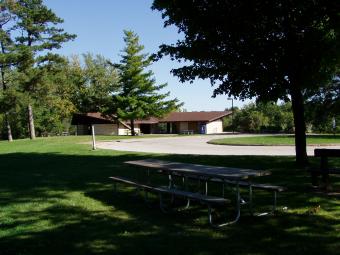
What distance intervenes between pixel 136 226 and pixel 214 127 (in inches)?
2571

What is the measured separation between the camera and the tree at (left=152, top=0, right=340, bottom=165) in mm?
11234

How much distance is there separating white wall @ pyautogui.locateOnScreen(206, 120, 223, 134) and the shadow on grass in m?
59.7

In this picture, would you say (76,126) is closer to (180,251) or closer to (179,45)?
(179,45)

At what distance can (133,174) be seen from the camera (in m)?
12.7

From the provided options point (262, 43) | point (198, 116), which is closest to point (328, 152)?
point (262, 43)

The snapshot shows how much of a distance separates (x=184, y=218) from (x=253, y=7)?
6115 mm

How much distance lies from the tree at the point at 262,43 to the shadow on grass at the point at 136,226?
2875 mm

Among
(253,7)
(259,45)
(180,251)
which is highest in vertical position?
(253,7)

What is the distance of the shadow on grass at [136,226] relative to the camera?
226 inches

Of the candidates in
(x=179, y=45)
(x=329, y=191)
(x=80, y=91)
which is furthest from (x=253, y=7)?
(x=80, y=91)

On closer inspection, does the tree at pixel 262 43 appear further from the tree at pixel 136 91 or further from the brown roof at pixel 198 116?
the brown roof at pixel 198 116

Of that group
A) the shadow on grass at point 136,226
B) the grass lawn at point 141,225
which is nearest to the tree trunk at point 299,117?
the grass lawn at point 141,225

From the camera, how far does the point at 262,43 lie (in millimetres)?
11781

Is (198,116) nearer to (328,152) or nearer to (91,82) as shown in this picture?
(91,82)
